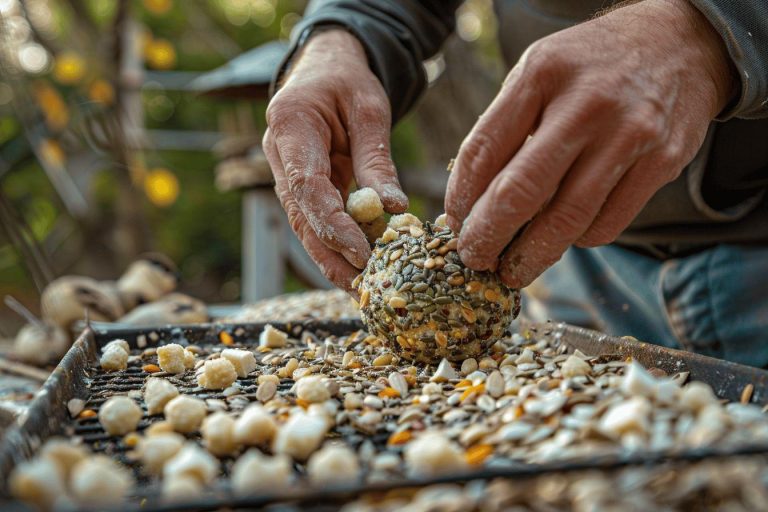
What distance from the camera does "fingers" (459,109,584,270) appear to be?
86 centimetres

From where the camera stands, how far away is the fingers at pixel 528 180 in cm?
86

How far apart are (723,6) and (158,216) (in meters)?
5.86

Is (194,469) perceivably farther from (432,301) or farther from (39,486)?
(432,301)

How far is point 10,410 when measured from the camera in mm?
1392

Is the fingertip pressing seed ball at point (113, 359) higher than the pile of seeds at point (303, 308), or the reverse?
the pile of seeds at point (303, 308)

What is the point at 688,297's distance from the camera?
160 centimetres

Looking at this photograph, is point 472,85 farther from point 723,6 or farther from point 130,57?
point 723,6

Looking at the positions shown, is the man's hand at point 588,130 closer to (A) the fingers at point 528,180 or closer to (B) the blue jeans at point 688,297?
(A) the fingers at point 528,180

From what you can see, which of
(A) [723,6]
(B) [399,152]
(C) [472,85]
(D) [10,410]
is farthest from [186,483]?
(B) [399,152]

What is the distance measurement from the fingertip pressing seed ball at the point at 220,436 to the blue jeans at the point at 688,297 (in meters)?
1.18

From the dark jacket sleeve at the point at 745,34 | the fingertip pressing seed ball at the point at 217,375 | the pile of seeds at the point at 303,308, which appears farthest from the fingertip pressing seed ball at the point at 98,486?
the pile of seeds at the point at 303,308

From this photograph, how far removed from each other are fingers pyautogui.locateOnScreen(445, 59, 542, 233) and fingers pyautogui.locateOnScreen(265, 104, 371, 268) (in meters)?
0.24

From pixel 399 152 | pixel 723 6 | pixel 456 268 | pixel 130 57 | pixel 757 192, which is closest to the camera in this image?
pixel 723 6

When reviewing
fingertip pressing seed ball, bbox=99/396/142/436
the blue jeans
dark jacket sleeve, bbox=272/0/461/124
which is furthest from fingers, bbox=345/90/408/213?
the blue jeans
